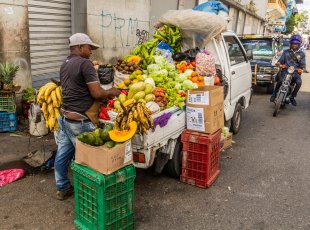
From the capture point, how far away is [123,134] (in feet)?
10.8

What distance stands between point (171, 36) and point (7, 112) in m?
3.52

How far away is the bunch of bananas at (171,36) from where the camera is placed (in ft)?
19.5

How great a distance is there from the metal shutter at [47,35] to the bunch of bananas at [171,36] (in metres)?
3.42

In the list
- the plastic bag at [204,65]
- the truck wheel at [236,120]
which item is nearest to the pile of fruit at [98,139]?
the plastic bag at [204,65]

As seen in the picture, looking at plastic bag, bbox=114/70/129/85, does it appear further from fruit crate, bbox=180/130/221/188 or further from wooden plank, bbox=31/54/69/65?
wooden plank, bbox=31/54/69/65

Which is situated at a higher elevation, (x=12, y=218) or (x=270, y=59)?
(x=270, y=59)

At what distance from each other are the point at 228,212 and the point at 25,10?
19.2ft

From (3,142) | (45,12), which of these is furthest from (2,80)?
(45,12)

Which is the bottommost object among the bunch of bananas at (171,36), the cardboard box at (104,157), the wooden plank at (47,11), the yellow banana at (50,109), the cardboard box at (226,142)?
the cardboard box at (226,142)

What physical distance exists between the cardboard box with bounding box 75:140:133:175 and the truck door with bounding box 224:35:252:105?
354cm

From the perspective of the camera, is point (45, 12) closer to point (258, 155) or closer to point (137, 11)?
point (137, 11)

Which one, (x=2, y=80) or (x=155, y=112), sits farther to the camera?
(x=2, y=80)

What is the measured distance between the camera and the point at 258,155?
5887mm

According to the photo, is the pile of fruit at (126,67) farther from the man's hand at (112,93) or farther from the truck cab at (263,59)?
the truck cab at (263,59)
